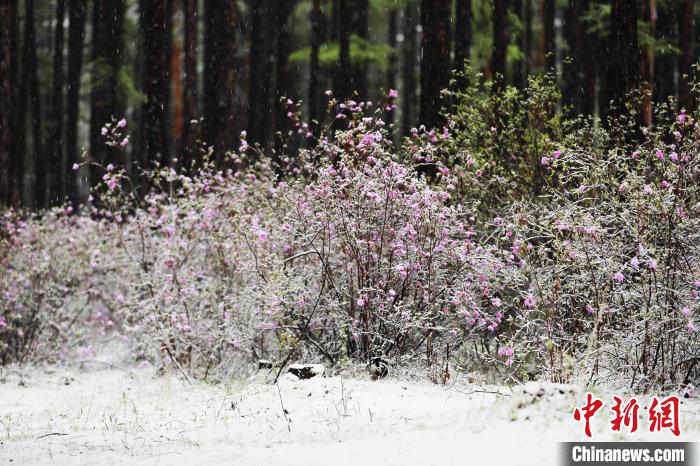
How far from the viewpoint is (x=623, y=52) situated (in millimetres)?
10281

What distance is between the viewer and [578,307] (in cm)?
723

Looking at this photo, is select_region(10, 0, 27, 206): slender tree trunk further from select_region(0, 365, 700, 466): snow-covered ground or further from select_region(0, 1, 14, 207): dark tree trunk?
Result: select_region(0, 365, 700, 466): snow-covered ground

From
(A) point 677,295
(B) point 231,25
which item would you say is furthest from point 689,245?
(B) point 231,25

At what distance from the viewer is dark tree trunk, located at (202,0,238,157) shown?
14.3 metres

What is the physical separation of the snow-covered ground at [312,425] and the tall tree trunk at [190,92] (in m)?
7.78

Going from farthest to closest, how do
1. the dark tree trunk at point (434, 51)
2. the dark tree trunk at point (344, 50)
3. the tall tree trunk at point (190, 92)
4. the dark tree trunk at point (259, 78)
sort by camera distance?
1. the dark tree trunk at point (259, 78)
2. the dark tree trunk at point (344, 50)
3. the tall tree trunk at point (190, 92)
4. the dark tree trunk at point (434, 51)

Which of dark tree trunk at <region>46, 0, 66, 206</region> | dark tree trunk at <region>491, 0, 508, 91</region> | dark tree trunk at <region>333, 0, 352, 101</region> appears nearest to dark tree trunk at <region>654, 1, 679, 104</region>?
dark tree trunk at <region>491, 0, 508, 91</region>

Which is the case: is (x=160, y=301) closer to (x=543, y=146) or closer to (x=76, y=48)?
(x=543, y=146)

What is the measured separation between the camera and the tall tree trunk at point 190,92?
15405 millimetres

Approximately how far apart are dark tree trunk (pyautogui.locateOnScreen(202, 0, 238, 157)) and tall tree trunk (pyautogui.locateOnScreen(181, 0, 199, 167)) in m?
0.82

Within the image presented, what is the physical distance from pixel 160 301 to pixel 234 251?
51.2 inches

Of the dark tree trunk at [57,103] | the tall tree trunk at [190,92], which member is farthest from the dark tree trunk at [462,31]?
the dark tree trunk at [57,103]

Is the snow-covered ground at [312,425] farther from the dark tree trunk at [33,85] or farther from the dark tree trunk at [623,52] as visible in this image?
the dark tree trunk at [33,85]

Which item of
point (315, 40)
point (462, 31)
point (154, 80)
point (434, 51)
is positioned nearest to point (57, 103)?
point (315, 40)
